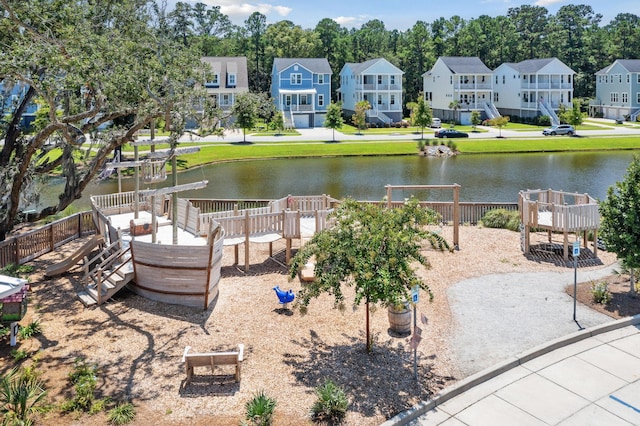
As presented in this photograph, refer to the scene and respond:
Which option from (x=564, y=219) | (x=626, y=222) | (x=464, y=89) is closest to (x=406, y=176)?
(x=564, y=219)

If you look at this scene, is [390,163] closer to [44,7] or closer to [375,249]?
[44,7]

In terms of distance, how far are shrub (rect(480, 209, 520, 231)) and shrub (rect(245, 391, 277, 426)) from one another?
1547cm

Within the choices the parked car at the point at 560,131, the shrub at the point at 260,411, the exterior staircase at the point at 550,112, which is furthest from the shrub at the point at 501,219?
the exterior staircase at the point at 550,112

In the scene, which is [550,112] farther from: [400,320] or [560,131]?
[400,320]

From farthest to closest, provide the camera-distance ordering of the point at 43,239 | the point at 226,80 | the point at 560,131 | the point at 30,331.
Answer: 1. the point at 226,80
2. the point at 560,131
3. the point at 43,239
4. the point at 30,331

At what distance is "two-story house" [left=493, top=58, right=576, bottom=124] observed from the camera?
8206cm

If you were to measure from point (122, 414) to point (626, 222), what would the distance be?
40.6 ft

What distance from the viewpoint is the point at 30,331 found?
12.8 meters

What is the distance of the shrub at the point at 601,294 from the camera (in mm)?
14633

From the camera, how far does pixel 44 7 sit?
18828 millimetres

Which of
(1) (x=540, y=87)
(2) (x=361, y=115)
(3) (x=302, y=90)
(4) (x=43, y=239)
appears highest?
(3) (x=302, y=90)

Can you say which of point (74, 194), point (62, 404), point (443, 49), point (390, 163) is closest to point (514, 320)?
point (62, 404)

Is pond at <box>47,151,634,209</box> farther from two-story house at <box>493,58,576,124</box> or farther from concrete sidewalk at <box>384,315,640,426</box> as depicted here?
two-story house at <box>493,58,576,124</box>

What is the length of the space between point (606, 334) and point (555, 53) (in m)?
103
